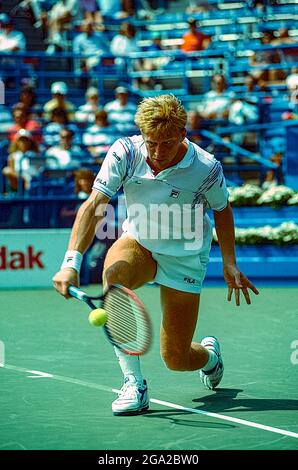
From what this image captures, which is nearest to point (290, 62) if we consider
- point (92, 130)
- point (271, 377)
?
point (92, 130)

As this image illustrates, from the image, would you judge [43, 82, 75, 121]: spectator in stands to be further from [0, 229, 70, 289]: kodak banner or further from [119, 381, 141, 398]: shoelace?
[119, 381, 141, 398]: shoelace

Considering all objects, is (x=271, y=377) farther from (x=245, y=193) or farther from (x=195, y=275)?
(x=245, y=193)

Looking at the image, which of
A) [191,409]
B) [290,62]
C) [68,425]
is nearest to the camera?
[68,425]

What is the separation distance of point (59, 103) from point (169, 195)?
1099 cm

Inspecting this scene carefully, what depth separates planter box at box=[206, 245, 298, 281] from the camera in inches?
513

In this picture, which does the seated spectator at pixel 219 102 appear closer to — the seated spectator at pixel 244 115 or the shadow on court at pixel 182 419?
the seated spectator at pixel 244 115

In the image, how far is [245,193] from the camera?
1364cm

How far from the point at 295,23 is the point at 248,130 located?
3.42 meters

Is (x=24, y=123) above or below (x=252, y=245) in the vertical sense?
above

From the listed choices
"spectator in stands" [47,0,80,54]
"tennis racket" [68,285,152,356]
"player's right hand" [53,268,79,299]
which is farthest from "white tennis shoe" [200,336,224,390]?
"spectator in stands" [47,0,80,54]

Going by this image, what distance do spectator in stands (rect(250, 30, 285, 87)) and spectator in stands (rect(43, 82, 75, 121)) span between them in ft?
10.3

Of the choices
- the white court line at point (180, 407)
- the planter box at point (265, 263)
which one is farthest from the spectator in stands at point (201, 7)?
the white court line at point (180, 407)

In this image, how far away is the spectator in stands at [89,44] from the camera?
18.8m

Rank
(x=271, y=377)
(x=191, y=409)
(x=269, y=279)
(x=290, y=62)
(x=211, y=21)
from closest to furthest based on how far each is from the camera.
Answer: (x=191, y=409), (x=271, y=377), (x=269, y=279), (x=290, y=62), (x=211, y=21)
